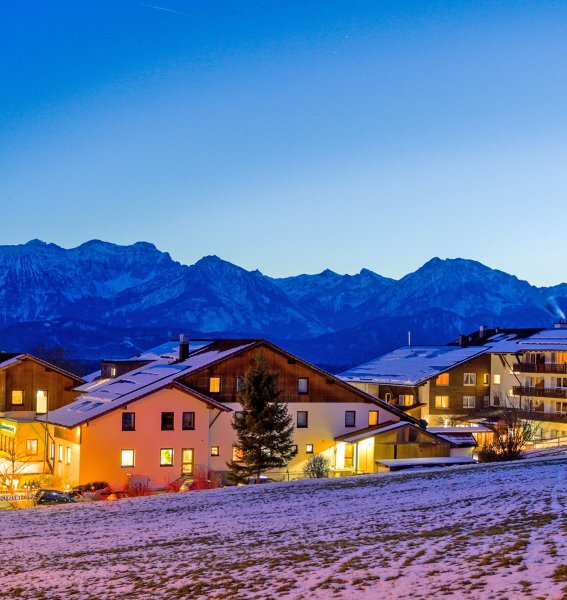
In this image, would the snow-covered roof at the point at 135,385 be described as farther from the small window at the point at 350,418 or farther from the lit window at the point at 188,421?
the small window at the point at 350,418

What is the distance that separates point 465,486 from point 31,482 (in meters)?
32.5

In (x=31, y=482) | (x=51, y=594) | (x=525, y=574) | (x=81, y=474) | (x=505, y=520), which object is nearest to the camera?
(x=525, y=574)

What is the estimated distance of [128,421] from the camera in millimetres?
51344

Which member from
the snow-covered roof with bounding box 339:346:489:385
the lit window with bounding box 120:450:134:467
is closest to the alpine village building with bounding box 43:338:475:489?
the lit window with bounding box 120:450:134:467

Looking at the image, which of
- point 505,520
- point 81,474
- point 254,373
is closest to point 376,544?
point 505,520

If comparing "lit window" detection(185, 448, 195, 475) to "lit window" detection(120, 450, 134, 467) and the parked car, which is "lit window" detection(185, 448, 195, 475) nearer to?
"lit window" detection(120, 450, 134, 467)

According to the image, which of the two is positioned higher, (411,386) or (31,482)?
(411,386)

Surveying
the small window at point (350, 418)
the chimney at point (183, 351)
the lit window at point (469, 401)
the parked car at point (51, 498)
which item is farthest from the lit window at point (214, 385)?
the lit window at point (469, 401)

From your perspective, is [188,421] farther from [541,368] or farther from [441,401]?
[541,368]

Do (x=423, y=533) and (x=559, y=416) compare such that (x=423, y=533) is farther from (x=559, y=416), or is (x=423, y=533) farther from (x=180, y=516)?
(x=559, y=416)

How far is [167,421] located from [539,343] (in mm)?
46325

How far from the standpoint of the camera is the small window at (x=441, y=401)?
8425cm

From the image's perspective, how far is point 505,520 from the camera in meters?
21.2

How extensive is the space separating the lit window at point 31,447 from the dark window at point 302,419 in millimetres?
19539
